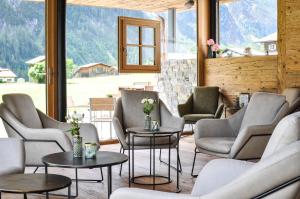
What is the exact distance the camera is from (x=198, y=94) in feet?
26.2

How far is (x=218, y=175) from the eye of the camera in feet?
8.90

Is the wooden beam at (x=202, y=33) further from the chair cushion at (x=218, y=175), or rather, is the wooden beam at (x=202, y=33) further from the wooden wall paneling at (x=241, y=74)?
the chair cushion at (x=218, y=175)

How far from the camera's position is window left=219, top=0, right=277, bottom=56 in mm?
7676

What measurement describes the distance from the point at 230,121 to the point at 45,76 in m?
2.89

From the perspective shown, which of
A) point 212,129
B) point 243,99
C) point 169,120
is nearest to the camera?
point 212,129

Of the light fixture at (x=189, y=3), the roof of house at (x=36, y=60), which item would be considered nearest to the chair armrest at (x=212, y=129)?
the roof of house at (x=36, y=60)

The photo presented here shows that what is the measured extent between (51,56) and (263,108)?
10.8ft

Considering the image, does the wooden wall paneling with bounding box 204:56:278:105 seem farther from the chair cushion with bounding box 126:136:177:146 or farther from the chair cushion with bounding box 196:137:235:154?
the chair cushion with bounding box 126:136:177:146

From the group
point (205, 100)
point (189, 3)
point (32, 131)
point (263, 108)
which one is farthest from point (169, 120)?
point (189, 3)

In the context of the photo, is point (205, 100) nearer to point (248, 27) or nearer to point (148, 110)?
point (248, 27)

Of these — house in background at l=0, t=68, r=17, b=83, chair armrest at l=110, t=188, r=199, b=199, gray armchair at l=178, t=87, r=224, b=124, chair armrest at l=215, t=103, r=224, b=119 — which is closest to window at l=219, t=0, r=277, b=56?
gray armchair at l=178, t=87, r=224, b=124

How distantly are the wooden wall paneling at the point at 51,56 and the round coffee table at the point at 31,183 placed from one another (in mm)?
3766

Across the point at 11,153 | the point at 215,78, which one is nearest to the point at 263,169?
the point at 11,153

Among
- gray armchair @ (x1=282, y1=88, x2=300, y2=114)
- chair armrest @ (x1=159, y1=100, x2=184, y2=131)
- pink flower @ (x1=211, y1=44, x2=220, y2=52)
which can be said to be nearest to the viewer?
chair armrest @ (x1=159, y1=100, x2=184, y2=131)
